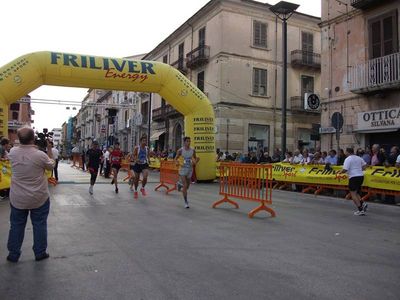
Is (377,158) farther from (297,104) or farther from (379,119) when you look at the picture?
(297,104)

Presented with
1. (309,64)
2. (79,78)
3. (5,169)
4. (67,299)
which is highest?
(309,64)

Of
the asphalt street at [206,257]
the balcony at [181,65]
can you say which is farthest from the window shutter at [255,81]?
the asphalt street at [206,257]

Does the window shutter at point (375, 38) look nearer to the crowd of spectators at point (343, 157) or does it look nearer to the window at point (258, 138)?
the crowd of spectators at point (343, 157)

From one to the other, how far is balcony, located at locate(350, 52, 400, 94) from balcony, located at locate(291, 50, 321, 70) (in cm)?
1274

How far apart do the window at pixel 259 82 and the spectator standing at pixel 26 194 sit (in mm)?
25173

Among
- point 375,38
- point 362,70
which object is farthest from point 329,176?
point 375,38

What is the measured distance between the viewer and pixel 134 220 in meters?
8.41

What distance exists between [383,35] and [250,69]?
1304 centimetres

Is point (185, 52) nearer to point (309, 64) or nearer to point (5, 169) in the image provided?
point (309, 64)

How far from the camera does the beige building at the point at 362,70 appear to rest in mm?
16328

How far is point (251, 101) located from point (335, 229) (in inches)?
864

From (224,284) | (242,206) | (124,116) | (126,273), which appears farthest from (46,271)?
(124,116)

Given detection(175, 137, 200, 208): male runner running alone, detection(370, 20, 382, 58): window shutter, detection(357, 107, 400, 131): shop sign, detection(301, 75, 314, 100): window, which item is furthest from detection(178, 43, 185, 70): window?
detection(175, 137, 200, 208): male runner running alone

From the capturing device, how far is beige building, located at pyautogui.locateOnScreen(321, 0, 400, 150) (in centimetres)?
1633
